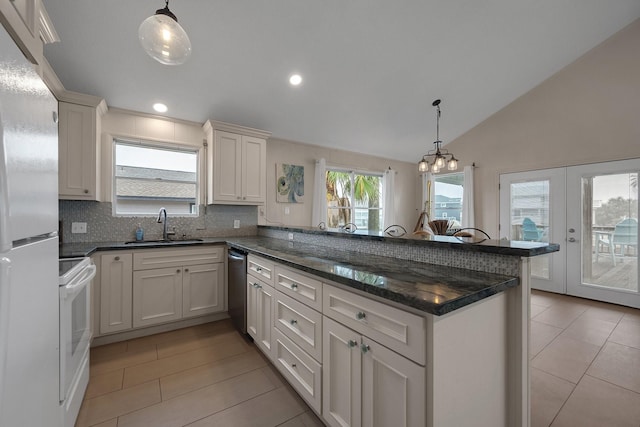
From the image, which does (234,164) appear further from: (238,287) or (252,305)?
(252,305)

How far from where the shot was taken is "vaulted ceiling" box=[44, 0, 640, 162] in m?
2.26

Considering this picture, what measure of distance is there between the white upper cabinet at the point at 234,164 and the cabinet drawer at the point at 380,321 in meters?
2.36

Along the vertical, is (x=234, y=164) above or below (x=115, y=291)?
above

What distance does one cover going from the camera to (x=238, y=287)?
2.58 meters

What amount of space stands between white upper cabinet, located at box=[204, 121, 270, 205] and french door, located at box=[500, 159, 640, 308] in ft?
14.5

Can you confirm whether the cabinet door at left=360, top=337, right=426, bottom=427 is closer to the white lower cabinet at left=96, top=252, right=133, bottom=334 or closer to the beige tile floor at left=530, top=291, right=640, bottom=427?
the beige tile floor at left=530, top=291, right=640, bottom=427

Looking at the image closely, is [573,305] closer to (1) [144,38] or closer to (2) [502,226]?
(2) [502,226]

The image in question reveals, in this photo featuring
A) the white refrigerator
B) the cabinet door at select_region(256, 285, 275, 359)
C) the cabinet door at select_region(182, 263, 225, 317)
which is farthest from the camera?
the cabinet door at select_region(182, 263, 225, 317)

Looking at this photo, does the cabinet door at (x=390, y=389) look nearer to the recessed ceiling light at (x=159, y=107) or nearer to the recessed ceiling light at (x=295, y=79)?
the recessed ceiling light at (x=295, y=79)

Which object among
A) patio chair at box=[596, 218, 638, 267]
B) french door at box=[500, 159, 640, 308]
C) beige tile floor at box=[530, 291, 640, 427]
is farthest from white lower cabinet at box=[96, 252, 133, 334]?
patio chair at box=[596, 218, 638, 267]

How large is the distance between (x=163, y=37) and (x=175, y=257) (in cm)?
209

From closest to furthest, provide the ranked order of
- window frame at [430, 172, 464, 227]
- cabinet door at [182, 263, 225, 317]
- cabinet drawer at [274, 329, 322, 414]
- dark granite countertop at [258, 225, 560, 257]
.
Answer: dark granite countertop at [258, 225, 560, 257] < cabinet drawer at [274, 329, 322, 414] < cabinet door at [182, 263, 225, 317] < window frame at [430, 172, 464, 227]

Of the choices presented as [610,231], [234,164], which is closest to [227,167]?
[234,164]

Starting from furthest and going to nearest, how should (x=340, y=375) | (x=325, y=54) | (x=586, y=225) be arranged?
(x=586, y=225) < (x=325, y=54) < (x=340, y=375)
